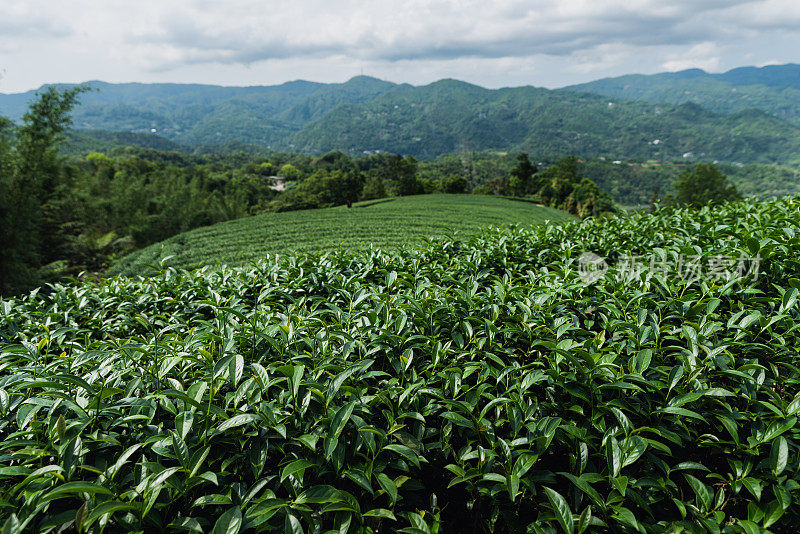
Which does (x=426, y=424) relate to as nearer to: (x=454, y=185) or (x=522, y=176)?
(x=454, y=185)

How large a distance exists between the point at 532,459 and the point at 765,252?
265 centimetres

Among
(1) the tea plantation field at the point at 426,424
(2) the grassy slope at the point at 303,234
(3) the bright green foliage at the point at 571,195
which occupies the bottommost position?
(3) the bright green foliage at the point at 571,195

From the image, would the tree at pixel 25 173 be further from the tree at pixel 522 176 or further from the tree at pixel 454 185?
the tree at pixel 522 176

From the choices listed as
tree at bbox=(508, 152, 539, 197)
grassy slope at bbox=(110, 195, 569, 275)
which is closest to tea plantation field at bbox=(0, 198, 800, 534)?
grassy slope at bbox=(110, 195, 569, 275)

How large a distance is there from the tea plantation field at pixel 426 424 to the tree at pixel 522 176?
55973 millimetres

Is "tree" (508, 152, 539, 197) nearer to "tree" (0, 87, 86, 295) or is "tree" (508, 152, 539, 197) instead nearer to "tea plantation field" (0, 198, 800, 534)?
"tree" (0, 87, 86, 295)

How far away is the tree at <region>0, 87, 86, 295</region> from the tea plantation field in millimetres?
10936

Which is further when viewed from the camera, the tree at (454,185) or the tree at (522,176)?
the tree at (522,176)

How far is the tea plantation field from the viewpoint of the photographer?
1.12 metres

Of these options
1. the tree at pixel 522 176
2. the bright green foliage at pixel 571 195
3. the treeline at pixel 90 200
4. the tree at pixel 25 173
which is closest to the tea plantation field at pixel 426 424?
the tree at pixel 25 173

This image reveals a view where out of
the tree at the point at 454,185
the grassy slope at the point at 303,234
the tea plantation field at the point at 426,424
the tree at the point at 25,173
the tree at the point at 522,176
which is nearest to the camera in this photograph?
the tea plantation field at the point at 426,424

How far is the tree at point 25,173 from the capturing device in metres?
9.60

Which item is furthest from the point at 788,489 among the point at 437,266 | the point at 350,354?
the point at 437,266

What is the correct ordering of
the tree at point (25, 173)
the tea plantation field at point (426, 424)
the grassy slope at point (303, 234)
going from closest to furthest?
the tea plantation field at point (426, 424), the tree at point (25, 173), the grassy slope at point (303, 234)
